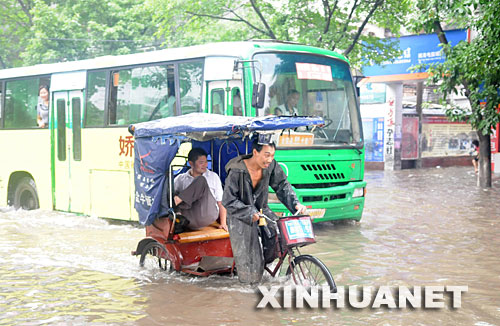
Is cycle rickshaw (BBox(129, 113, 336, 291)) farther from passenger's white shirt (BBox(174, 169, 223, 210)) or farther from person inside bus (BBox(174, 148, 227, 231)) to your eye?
passenger's white shirt (BBox(174, 169, 223, 210))

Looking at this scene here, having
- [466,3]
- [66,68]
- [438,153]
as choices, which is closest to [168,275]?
[66,68]

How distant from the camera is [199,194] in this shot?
7469 mm

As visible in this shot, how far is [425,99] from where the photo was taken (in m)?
33.0

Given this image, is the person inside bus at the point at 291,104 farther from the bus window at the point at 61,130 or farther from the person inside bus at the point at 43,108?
the person inside bus at the point at 43,108

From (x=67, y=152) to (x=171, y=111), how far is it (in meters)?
2.82

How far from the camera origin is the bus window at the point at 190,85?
10320 mm

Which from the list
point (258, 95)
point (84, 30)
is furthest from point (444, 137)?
point (258, 95)

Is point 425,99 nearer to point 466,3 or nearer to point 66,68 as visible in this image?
point 466,3

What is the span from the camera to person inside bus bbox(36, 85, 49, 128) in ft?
42.3

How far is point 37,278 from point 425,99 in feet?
92.2

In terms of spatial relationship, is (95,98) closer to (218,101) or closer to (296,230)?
(218,101)

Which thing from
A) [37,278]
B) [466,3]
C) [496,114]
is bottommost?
[37,278]

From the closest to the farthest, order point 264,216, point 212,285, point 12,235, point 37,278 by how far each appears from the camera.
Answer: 1. point 264,216
2. point 212,285
3. point 37,278
4. point 12,235

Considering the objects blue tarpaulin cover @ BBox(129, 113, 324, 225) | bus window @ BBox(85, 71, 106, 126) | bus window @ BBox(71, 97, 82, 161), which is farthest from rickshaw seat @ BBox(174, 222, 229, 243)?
bus window @ BBox(71, 97, 82, 161)
